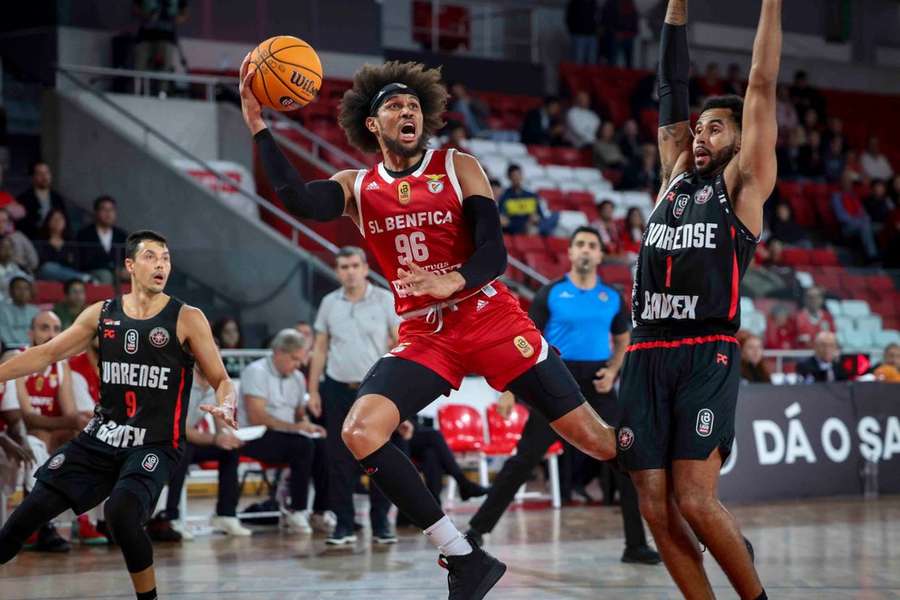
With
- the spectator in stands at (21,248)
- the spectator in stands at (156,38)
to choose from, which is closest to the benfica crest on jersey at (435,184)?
the spectator in stands at (21,248)

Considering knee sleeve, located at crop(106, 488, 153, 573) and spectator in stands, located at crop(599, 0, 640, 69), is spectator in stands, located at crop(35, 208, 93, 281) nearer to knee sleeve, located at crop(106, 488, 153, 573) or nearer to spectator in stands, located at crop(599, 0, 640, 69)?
knee sleeve, located at crop(106, 488, 153, 573)

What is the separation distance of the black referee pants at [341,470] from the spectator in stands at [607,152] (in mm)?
12537

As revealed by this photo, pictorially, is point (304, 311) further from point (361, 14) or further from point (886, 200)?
A: point (886, 200)

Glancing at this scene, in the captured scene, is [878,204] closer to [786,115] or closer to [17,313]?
[786,115]

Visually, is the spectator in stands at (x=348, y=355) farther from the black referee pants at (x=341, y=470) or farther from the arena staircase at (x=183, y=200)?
the arena staircase at (x=183, y=200)

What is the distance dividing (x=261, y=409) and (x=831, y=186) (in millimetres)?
15319

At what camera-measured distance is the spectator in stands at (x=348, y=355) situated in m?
9.60

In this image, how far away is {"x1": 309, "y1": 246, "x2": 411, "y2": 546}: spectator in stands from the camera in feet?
31.5

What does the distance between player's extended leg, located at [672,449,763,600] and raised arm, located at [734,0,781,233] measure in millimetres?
1172

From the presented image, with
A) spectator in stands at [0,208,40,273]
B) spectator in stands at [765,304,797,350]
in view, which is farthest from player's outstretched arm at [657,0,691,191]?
spectator in stands at [765,304,797,350]

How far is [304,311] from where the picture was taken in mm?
13398

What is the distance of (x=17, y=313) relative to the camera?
11.7 meters

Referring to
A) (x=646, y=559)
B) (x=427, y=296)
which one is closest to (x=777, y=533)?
(x=646, y=559)

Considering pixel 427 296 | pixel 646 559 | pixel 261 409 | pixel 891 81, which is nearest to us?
pixel 427 296
